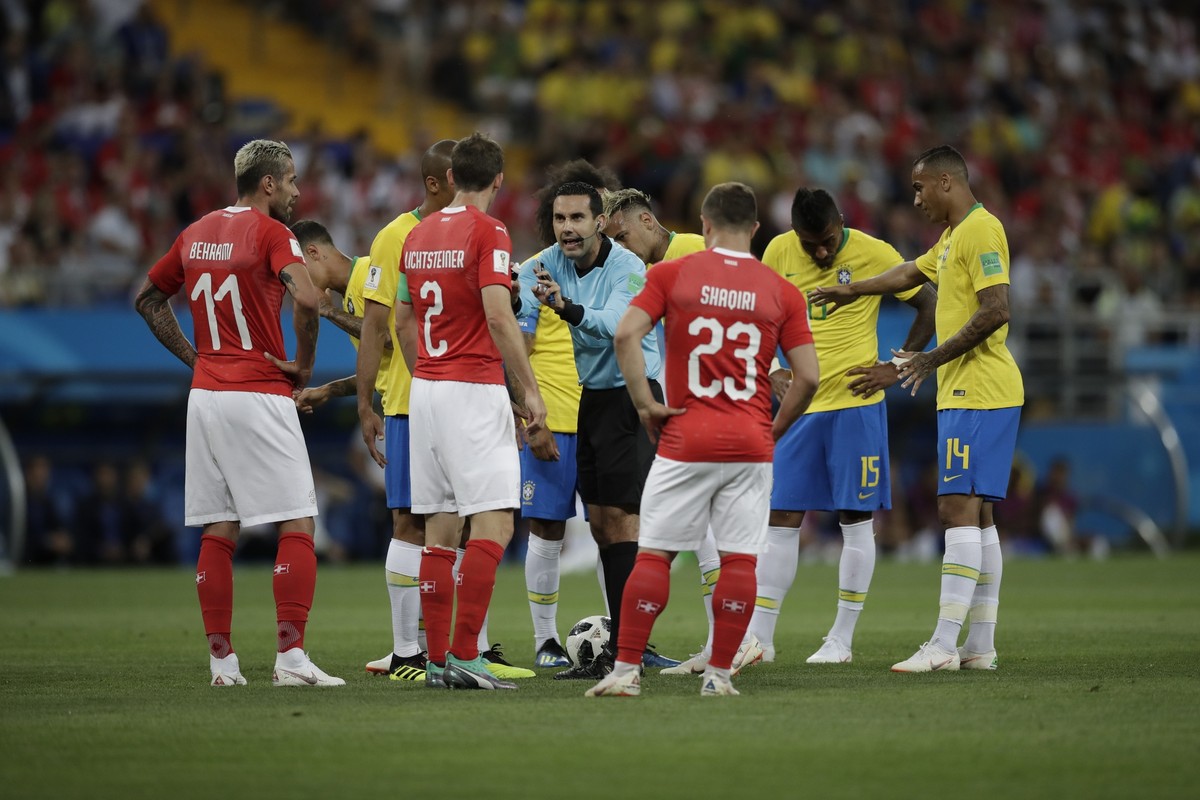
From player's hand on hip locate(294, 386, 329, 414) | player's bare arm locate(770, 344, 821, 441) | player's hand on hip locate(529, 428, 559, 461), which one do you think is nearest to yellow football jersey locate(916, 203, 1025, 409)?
player's bare arm locate(770, 344, 821, 441)

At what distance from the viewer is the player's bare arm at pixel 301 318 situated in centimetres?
853

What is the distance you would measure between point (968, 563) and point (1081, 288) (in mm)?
15896

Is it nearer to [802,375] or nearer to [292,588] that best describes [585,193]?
[802,375]

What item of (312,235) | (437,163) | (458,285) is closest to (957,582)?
(458,285)

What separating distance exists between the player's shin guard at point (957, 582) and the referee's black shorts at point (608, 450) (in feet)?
6.11

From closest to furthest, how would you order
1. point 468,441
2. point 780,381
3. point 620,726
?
1. point 620,726
2. point 468,441
3. point 780,381

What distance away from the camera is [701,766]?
5973mm

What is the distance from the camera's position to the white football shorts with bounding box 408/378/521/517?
819 centimetres

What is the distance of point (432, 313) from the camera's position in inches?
327

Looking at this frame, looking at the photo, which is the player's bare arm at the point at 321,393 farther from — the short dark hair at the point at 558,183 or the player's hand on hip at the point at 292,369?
the short dark hair at the point at 558,183

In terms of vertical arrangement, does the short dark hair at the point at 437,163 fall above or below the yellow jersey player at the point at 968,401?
above

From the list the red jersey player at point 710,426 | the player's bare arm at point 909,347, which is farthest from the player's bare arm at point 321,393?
the player's bare arm at point 909,347

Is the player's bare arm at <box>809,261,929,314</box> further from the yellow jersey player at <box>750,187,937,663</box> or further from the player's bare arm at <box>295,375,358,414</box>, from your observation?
the player's bare arm at <box>295,375,358,414</box>

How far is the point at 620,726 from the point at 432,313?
2.47 m
